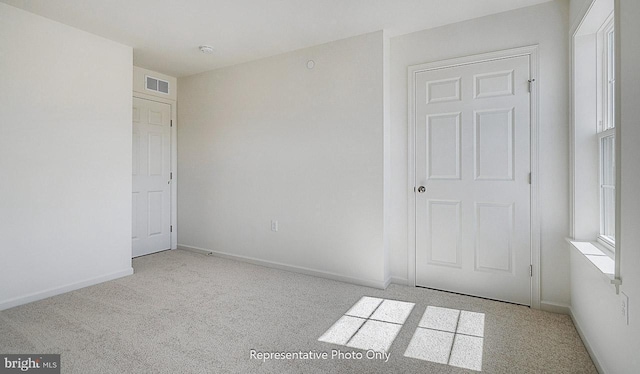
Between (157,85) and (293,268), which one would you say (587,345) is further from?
(157,85)

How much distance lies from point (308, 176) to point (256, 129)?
0.96 m

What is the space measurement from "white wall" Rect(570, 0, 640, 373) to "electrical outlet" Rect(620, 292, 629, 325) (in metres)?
0.03

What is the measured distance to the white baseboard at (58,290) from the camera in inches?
107

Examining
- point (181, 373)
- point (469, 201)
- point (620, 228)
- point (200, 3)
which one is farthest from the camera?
point (469, 201)

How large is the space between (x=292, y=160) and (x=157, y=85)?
233cm

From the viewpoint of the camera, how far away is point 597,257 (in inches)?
78.7

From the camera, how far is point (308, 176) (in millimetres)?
3646

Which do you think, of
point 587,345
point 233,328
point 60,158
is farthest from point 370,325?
point 60,158

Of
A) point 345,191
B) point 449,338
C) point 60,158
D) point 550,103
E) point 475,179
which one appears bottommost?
point 449,338

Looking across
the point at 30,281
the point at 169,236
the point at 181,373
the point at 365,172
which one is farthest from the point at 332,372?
the point at 169,236

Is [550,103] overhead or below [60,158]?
overhead

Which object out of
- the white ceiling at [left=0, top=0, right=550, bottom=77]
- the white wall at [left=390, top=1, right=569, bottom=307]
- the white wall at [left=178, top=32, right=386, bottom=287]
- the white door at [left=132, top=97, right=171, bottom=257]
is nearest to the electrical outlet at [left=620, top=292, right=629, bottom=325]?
the white wall at [left=390, top=1, right=569, bottom=307]

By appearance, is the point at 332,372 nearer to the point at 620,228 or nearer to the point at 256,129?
the point at 620,228

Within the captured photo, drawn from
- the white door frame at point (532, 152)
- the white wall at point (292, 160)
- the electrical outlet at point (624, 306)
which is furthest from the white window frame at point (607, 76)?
the white wall at point (292, 160)
